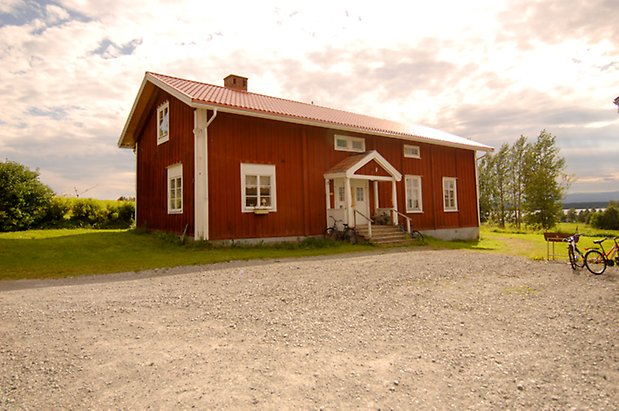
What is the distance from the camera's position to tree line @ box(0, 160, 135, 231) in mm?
17969

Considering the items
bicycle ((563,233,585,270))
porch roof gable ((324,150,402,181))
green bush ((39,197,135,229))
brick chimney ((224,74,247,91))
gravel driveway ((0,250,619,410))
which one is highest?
brick chimney ((224,74,247,91))

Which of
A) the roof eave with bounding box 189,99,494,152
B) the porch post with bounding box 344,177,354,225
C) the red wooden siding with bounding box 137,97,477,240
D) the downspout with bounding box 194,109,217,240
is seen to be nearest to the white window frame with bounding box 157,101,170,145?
the red wooden siding with bounding box 137,97,477,240

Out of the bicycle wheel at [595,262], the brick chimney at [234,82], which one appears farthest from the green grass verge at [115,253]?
the brick chimney at [234,82]

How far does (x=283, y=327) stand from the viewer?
16.3ft

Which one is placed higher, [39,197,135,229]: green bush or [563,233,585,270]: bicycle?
[39,197,135,229]: green bush

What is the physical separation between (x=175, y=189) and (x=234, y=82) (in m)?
6.52

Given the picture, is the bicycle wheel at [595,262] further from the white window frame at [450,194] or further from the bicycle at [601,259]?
the white window frame at [450,194]

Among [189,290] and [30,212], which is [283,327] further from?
[30,212]

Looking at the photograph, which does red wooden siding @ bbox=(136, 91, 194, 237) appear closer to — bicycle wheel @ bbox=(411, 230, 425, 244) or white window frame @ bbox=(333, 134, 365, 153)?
white window frame @ bbox=(333, 134, 365, 153)

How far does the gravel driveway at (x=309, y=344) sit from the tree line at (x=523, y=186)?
28.0m

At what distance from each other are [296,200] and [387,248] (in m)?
4.03

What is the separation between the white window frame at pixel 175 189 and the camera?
14.9m

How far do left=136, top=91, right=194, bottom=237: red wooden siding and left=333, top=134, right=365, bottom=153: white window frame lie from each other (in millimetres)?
6280

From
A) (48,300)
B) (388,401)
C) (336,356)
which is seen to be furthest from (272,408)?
(48,300)
